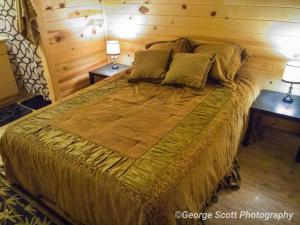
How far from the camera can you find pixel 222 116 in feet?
5.90

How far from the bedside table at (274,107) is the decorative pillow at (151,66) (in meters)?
0.92

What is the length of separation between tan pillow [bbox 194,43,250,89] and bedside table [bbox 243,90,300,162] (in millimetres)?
294

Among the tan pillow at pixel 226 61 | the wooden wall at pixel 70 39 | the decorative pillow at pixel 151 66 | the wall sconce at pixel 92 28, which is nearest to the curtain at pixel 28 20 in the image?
the wooden wall at pixel 70 39

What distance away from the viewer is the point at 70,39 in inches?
117

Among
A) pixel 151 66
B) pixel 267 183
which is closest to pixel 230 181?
pixel 267 183

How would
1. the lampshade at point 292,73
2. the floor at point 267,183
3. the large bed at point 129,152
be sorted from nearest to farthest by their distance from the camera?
the large bed at point 129,152, the floor at point 267,183, the lampshade at point 292,73

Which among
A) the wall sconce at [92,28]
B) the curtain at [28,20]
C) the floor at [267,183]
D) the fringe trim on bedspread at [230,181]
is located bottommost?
the floor at [267,183]

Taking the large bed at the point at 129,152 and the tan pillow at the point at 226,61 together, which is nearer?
the large bed at the point at 129,152

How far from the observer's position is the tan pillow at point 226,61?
7.46ft

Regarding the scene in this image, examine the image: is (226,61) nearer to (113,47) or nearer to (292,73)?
(292,73)

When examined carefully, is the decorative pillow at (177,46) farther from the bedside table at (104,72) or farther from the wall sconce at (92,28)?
the wall sconce at (92,28)

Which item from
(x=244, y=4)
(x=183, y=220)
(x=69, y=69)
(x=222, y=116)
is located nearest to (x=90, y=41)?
(x=69, y=69)

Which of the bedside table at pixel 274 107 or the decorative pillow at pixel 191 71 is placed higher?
the decorative pillow at pixel 191 71

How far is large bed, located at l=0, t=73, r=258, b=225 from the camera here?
1251mm
